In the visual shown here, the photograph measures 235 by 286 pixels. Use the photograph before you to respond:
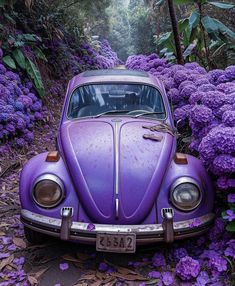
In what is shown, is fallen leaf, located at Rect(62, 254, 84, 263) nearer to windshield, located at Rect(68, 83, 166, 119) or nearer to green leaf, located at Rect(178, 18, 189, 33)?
windshield, located at Rect(68, 83, 166, 119)

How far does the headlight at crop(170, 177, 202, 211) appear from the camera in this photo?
281cm

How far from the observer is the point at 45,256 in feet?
10.1

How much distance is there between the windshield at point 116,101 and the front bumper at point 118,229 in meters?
1.44

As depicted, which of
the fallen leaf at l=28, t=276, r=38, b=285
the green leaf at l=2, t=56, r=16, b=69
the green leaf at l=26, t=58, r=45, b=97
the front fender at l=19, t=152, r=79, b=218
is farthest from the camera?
the green leaf at l=26, t=58, r=45, b=97

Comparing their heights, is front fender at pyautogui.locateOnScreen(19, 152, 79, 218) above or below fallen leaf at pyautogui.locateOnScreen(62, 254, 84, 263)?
above

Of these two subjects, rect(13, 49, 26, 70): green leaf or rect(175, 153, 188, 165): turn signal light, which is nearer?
rect(175, 153, 188, 165): turn signal light

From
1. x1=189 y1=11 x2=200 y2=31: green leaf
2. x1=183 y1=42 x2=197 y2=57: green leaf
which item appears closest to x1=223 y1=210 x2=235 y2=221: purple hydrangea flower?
x1=189 y1=11 x2=200 y2=31: green leaf

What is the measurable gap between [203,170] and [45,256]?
1.65m

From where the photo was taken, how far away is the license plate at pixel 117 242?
259cm

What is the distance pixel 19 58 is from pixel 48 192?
502 cm

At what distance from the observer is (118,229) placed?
103 inches

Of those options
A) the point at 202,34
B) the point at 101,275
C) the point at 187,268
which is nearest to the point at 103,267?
the point at 101,275

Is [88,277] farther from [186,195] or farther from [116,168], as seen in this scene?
[186,195]

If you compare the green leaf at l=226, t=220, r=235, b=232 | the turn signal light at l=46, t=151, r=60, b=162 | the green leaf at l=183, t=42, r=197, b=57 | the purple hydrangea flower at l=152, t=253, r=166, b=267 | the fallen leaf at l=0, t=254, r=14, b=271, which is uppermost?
the turn signal light at l=46, t=151, r=60, b=162
